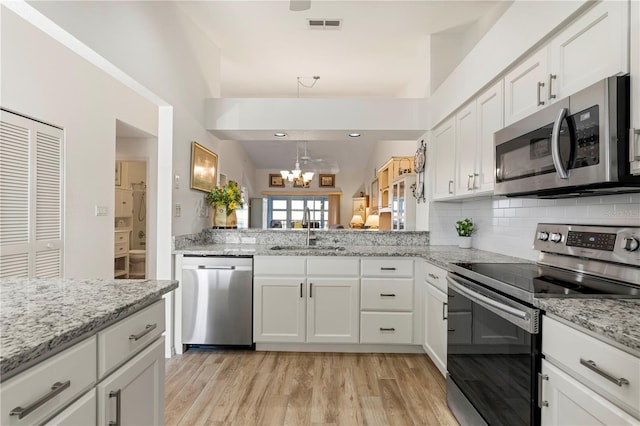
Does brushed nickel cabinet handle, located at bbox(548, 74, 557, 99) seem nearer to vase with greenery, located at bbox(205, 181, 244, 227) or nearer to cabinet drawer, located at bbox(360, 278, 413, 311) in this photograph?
cabinet drawer, located at bbox(360, 278, 413, 311)

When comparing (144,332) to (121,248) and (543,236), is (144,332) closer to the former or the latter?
(543,236)

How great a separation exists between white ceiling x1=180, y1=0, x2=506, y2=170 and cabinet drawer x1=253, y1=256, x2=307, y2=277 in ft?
4.45

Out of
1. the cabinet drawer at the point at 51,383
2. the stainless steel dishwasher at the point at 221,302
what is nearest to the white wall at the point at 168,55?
the stainless steel dishwasher at the point at 221,302

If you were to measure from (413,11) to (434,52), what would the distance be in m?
0.56

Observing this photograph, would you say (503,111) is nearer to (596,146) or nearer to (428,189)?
(596,146)

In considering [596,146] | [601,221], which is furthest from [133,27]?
[601,221]

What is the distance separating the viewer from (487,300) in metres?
1.55

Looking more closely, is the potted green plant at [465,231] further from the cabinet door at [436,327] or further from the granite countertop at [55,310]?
the granite countertop at [55,310]

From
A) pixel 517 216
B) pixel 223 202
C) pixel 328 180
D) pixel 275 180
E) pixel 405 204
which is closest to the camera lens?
pixel 517 216

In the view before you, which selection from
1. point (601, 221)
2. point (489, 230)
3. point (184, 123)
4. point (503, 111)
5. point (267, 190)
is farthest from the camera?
point (267, 190)

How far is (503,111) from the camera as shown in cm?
202

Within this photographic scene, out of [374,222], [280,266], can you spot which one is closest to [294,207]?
[374,222]

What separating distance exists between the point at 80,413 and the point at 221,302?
77.6 inches

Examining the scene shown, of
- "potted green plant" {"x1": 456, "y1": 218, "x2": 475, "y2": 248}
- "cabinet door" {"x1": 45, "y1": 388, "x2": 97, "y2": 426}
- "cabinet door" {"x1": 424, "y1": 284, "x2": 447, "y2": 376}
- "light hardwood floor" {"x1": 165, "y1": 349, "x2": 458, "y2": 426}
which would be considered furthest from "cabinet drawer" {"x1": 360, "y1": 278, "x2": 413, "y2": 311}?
"cabinet door" {"x1": 45, "y1": 388, "x2": 97, "y2": 426}
